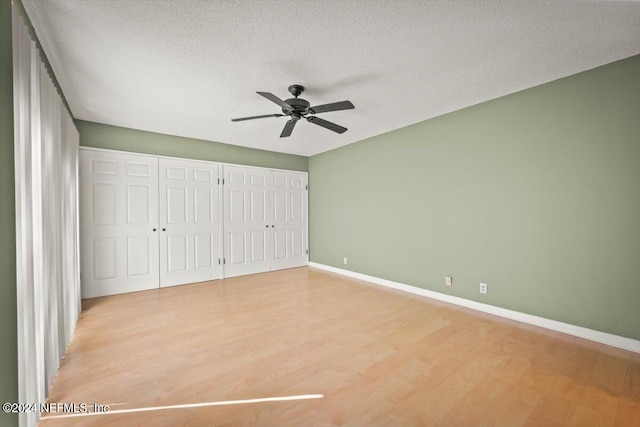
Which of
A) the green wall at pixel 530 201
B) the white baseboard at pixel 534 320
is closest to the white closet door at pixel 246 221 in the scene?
the green wall at pixel 530 201

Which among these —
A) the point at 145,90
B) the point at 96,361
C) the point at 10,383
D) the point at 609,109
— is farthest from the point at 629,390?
the point at 145,90

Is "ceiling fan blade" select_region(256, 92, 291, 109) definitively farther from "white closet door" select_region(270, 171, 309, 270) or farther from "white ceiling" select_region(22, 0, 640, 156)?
"white closet door" select_region(270, 171, 309, 270)

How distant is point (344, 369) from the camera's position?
2025mm

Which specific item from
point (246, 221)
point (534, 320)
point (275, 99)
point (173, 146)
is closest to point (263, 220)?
point (246, 221)

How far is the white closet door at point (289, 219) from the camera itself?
5547mm

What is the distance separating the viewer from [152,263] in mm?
4219

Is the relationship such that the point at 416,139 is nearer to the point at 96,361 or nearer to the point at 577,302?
the point at 577,302

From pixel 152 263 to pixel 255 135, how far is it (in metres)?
2.66

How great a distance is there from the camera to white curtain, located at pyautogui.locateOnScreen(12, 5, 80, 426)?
1323 millimetres

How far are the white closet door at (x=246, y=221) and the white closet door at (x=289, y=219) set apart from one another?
0.16 m

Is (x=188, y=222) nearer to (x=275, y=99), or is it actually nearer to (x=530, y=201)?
(x=275, y=99)

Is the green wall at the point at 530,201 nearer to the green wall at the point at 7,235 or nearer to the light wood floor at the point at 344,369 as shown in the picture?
the light wood floor at the point at 344,369

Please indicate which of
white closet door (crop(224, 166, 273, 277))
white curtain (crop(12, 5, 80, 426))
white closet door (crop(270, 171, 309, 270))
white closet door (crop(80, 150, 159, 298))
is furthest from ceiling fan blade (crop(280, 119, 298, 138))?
white closet door (crop(80, 150, 159, 298))

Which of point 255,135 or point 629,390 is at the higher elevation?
point 255,135
